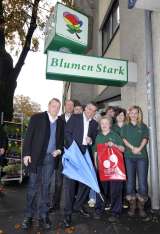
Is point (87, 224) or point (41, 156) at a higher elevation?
point (41, 156)

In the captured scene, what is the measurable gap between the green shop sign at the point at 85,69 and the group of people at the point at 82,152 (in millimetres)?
657

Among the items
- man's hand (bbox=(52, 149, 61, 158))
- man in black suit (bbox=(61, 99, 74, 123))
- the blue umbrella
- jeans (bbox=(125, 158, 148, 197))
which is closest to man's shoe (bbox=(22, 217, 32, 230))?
the blue umbrella

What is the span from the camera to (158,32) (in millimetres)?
6535

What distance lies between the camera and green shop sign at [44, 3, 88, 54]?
8.09m

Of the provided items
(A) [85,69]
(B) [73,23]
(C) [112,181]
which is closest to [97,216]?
(C) [112,181]

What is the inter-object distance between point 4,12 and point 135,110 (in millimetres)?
9670

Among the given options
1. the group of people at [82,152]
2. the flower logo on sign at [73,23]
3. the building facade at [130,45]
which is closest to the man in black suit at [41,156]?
the group of people at [82,152]

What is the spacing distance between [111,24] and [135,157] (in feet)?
28.5

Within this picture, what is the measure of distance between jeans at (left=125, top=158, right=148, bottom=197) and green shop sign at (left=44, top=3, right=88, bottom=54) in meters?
3.69

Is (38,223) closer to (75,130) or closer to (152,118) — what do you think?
(75,130)

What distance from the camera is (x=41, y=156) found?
197 inches

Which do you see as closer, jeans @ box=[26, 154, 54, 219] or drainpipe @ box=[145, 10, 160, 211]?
jeans @ box=[26, 154, 54, 219]

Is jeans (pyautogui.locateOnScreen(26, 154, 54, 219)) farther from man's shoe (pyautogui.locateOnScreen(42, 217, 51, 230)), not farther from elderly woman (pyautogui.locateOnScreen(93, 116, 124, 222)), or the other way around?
elderly woman (pyautogui.locateOnScreen(93, 116, 124, 222))

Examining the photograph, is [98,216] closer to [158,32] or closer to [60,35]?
[158,32]
